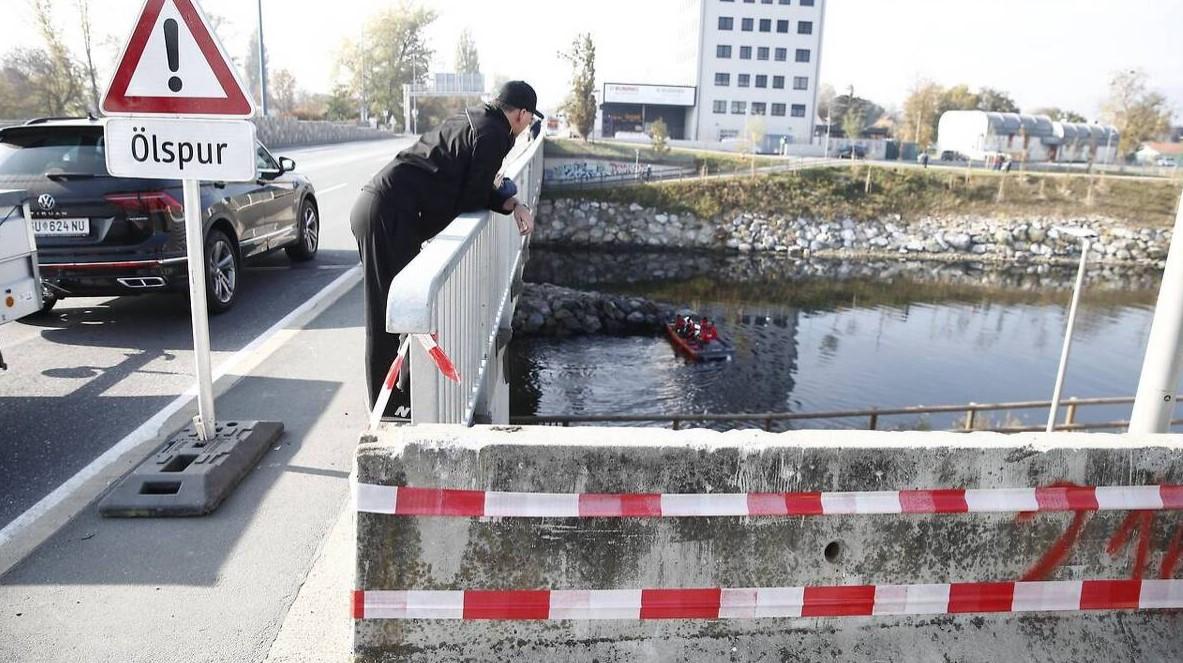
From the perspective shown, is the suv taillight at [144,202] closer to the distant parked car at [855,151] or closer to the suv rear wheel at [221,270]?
the suv rear wheel at [221,270]

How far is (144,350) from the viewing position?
6625 mm

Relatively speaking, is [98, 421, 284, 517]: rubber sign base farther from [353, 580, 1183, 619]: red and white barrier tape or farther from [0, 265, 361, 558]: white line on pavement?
[353, 580, 1183, 619]: red and white barrier tape

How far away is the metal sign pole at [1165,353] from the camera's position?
12.0 ft

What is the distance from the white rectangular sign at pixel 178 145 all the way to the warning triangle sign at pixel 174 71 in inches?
2.6

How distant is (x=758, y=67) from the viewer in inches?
3196

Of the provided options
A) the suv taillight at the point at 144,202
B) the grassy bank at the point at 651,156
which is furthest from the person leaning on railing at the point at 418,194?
the grassy bank at the point at 651,156

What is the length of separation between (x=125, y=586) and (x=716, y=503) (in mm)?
2450

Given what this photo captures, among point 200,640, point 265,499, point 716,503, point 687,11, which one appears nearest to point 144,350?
point 265,499

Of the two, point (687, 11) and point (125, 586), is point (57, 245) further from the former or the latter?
point (687, 11)

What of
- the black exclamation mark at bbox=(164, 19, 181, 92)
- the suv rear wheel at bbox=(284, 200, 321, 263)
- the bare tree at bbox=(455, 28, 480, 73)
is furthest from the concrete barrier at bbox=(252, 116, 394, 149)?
the bare tree at bbox=(455, 28, 480, 73)

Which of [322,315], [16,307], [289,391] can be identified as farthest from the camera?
[322,315]

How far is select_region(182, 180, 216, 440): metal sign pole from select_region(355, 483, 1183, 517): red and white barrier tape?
2325 mm

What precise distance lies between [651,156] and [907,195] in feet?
51.9

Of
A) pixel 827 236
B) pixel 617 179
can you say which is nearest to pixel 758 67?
pixel 617 179
